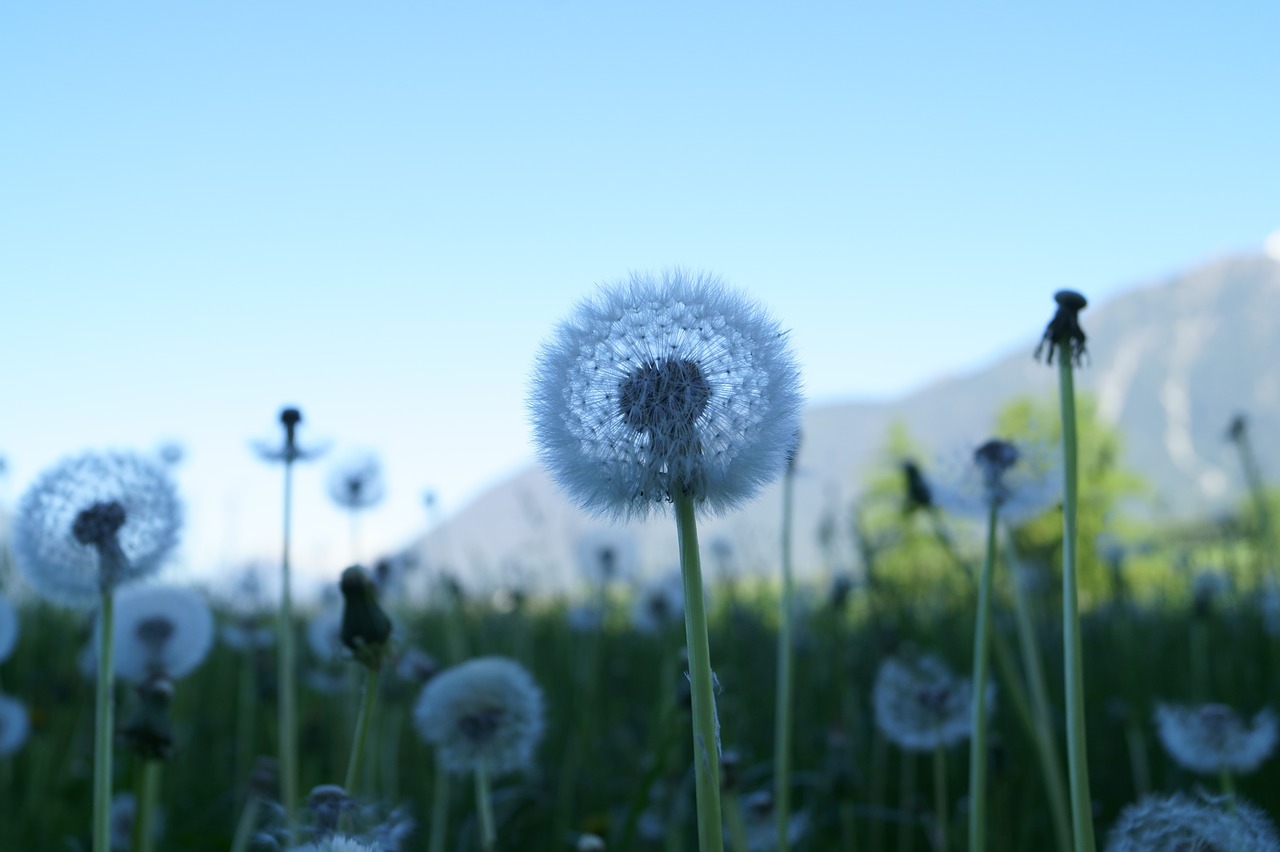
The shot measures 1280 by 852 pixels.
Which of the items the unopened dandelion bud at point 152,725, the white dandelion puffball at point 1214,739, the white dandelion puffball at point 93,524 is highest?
the white dandelion puffball at point 93,524

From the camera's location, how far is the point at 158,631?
243 cm

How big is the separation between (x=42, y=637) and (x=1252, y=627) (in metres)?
5.71

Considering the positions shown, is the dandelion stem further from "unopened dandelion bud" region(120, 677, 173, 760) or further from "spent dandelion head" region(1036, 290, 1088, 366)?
"unopened dandelion bud" region(120, 677, 173, 760)

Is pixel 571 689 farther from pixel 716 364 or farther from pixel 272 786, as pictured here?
pixel 716 364

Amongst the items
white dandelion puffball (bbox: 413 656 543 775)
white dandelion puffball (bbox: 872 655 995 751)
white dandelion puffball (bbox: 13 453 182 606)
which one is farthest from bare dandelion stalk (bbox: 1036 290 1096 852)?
white dandelion puffball (bbox: 872 655 995 751)

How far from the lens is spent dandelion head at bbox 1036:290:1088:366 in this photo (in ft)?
3.74

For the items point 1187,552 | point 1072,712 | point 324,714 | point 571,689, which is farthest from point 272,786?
point 1187,552

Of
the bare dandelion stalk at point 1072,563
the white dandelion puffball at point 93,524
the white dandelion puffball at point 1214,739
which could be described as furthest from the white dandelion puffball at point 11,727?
the white dandelion puffball at point 1214,739

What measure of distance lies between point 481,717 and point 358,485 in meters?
1.63

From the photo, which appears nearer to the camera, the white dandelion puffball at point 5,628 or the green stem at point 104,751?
the green stem at point 104,751

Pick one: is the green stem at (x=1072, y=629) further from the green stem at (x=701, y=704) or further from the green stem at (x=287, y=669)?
the green stem at (x=287, y=669)

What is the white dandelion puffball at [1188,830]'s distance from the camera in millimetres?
1205

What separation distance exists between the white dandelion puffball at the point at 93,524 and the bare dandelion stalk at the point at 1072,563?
136 centimetres

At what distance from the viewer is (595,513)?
105cm
